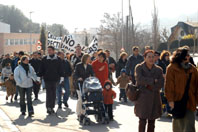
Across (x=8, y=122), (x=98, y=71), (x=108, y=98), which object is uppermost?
(x=98, y=71)

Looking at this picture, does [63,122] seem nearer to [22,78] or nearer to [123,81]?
[22,78]

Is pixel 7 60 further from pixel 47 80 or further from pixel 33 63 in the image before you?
pixel 47 80

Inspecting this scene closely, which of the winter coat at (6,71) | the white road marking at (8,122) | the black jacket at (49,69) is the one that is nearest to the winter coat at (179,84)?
the white road marking at (8,122)

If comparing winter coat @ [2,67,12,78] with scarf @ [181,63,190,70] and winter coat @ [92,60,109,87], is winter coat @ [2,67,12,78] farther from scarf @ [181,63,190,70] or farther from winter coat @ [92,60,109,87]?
scarf @ [181,63,190,70]

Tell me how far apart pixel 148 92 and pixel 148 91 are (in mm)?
20

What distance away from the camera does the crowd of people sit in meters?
6.12

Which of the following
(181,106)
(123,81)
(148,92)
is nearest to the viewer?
(181,106)

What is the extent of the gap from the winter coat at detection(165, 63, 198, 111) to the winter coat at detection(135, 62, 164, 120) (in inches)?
41.0

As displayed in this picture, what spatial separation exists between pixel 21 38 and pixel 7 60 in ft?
234

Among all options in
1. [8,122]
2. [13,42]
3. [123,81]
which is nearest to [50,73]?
[8,122]

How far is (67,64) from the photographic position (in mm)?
13109

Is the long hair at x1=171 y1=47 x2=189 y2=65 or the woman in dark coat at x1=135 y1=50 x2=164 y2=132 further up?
the long hair at x1=171 y1=47 x2=189 y2=65

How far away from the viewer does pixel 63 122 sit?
10.4m

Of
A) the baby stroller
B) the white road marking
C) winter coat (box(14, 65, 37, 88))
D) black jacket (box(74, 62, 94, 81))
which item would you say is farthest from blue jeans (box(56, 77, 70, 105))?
the baby stroller
